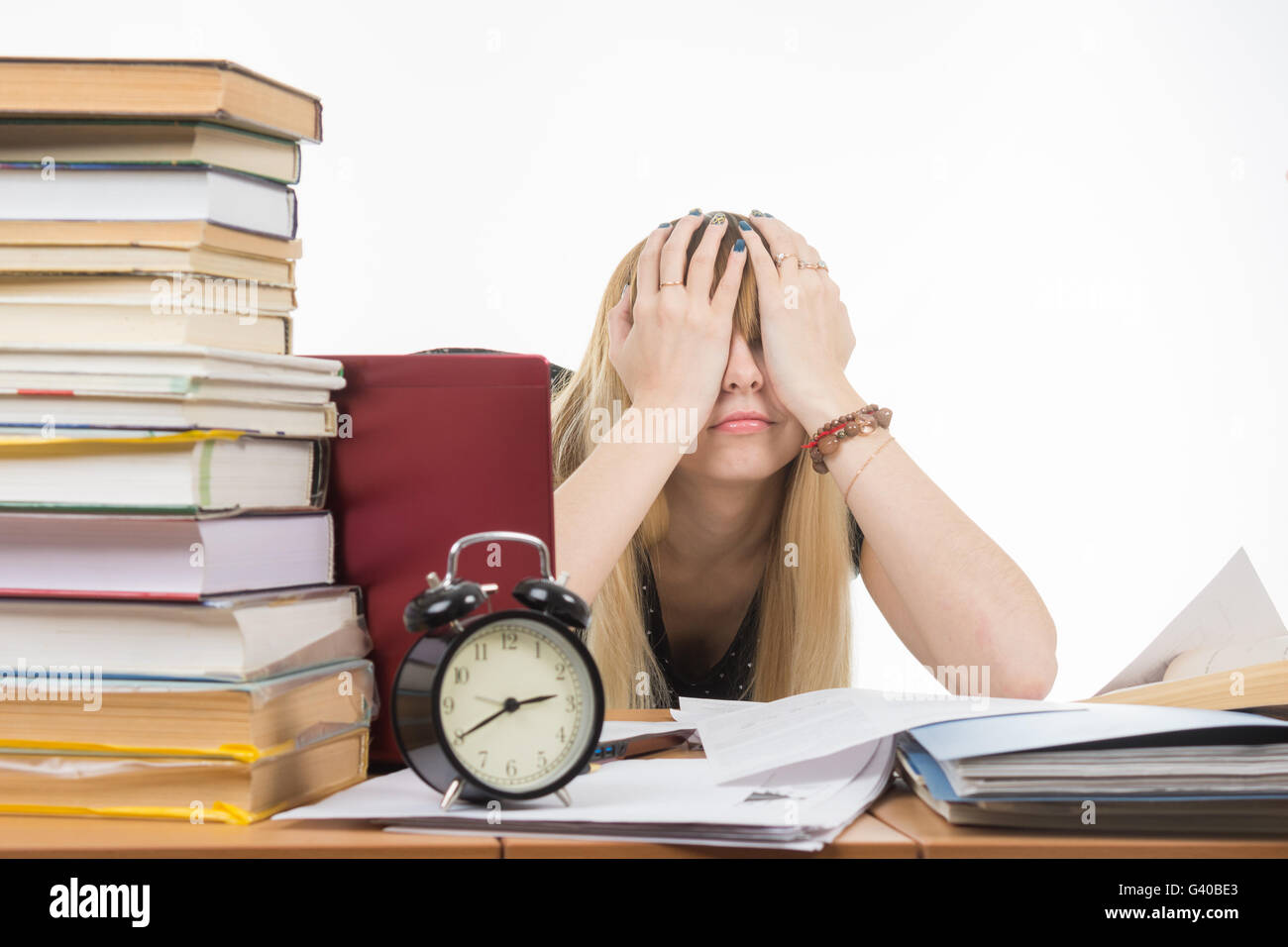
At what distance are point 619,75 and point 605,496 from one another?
2.53 metres

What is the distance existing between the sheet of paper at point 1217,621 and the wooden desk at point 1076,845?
39cm

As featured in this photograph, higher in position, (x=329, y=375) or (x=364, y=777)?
(x=329, y=375)

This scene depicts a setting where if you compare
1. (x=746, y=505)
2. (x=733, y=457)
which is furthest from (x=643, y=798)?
(x=746, y=505)

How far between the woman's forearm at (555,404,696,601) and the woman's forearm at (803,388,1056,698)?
230 millimetres

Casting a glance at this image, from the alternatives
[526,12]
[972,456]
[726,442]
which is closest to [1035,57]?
[972,456]

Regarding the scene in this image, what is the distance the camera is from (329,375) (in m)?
0.80

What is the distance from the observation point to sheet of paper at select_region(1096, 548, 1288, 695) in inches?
38.4

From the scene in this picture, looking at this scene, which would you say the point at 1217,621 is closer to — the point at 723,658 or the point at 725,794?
the point at 725,794

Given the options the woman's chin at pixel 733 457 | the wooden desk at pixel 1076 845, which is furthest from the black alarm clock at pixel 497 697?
the woman's chin at pixel 733 457

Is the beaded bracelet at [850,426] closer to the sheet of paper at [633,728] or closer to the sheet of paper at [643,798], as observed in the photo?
the sheet of paper at [633,728]

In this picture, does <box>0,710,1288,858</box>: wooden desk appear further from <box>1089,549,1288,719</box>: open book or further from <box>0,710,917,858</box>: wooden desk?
<box>1089,549,1288,719</box>: open book

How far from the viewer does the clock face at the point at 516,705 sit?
2.18 feet

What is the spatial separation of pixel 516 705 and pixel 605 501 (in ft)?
2.16
